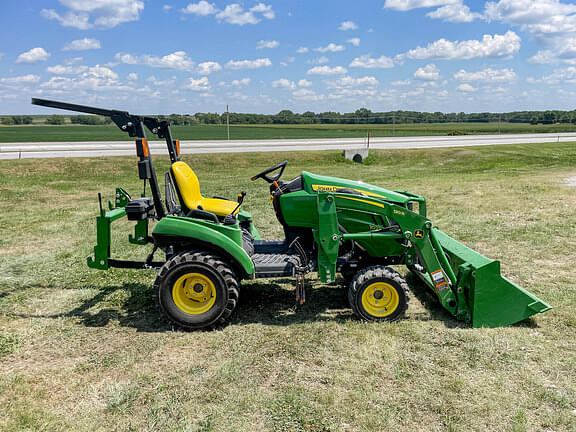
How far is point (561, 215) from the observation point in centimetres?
943

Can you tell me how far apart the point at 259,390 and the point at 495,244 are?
5.55m

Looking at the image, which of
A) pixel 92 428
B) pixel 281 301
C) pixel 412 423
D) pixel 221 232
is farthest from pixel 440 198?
pixel 92 428

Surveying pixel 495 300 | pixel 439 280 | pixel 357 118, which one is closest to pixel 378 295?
pixel 439 280

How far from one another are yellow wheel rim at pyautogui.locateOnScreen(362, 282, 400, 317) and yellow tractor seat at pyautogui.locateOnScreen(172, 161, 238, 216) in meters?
1.73

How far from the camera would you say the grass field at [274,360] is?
10.9 feet

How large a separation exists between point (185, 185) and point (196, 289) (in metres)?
1.15

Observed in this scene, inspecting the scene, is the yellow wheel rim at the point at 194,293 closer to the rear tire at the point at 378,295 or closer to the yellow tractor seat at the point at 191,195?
the yellow tractor seat at the point at 191,195

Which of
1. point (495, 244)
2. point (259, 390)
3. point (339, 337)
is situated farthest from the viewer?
point (495, 244)

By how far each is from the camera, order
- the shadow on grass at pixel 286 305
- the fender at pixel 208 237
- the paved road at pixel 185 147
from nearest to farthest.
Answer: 1. the fender at pixel 208 237
2. the shadow on grass at pixel 286 305
3. the paved road at pixel 185 147

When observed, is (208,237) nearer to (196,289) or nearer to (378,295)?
(196,289)

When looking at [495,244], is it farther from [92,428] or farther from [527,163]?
[527,163]

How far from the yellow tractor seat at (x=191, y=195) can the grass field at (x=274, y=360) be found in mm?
1154

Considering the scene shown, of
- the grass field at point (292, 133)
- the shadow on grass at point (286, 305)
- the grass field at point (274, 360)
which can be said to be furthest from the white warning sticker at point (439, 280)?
the grass field at point (292, 133)

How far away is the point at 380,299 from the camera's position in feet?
15.8
